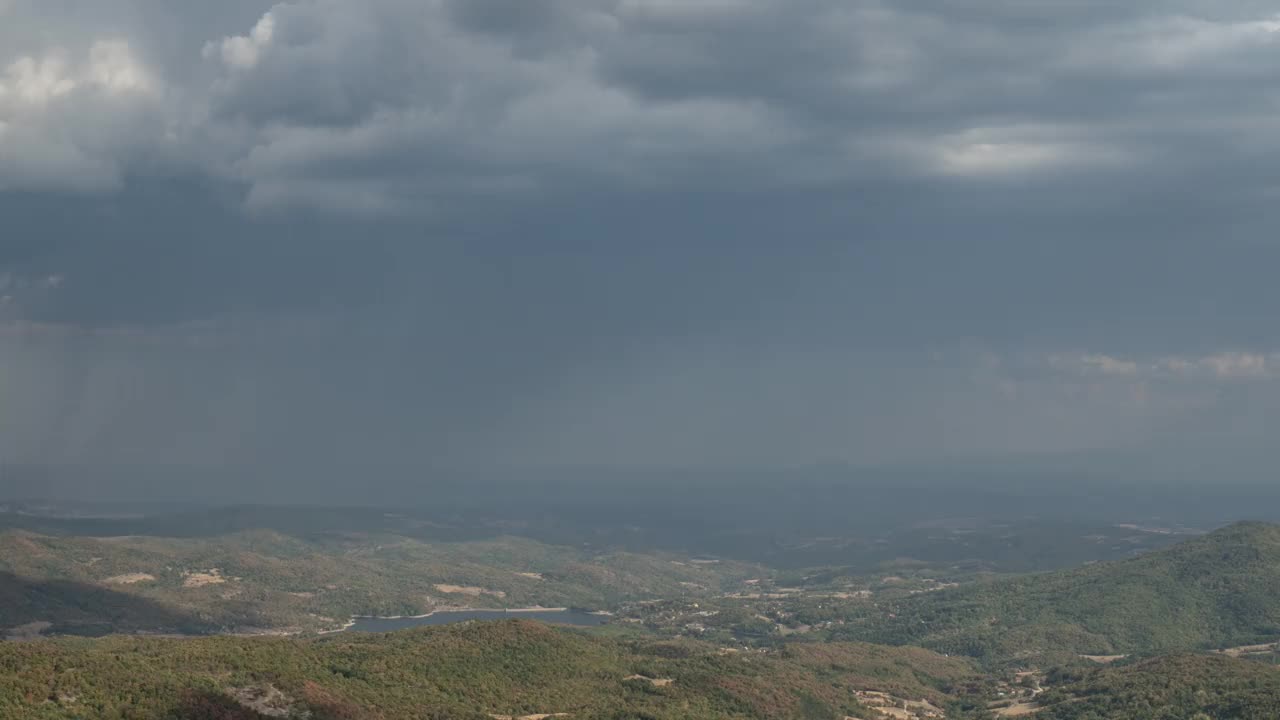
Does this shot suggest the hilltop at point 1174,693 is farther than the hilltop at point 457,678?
Yes

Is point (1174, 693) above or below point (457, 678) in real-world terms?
below

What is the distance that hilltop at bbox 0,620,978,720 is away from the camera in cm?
8488

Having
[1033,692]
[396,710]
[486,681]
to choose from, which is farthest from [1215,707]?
[396,710]

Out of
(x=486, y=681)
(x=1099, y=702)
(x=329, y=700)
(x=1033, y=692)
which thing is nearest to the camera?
(x=329, y=700)

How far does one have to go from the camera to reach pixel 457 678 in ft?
391

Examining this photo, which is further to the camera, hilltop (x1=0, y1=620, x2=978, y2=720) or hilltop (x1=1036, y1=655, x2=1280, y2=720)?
hilltop (x1=1036, y1=655, x2=1280, y2=720)

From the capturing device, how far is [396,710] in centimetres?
10119

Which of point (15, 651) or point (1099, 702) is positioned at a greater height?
point (15, 651)

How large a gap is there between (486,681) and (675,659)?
39.2m

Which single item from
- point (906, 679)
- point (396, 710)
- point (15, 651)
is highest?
point (15, 651)

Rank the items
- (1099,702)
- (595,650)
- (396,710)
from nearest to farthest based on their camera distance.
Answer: (396,710) < (1099,702) < (595,650)

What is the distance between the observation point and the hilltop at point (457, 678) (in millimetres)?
84875

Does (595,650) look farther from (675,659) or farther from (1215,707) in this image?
(1215,707)

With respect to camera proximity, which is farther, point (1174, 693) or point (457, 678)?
point (1174, 693)
